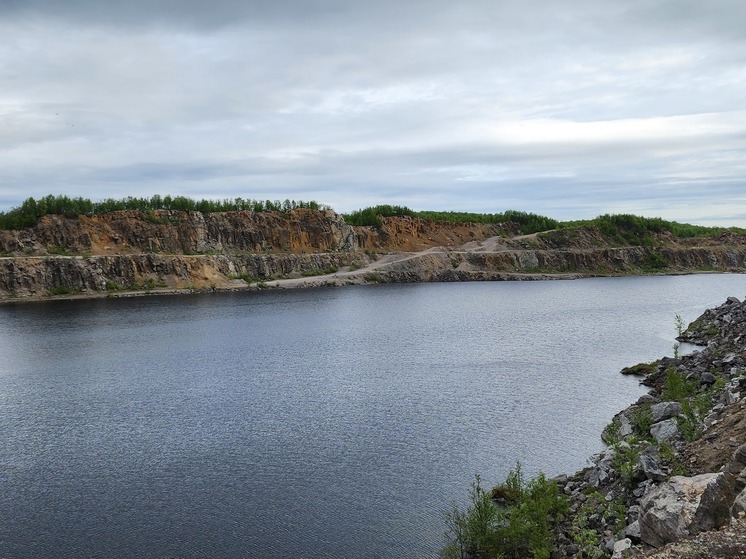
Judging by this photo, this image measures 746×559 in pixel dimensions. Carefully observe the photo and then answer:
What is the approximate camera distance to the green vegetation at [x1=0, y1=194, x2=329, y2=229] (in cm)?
12525

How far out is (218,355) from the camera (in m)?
55.1

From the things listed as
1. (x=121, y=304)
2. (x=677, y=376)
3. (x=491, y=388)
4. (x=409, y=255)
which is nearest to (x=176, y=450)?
(x=491, y=388)

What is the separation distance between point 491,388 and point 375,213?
135 metres

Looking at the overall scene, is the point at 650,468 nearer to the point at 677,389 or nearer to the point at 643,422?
the point at 643,422

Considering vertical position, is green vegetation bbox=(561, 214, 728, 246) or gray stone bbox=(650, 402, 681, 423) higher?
green vegetation bbox=(561, 214, 728, 246)

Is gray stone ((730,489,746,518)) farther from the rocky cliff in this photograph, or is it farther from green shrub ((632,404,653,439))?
the rocky cliff

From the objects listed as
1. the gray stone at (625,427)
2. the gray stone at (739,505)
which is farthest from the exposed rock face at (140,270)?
the gray stone at (739,505)

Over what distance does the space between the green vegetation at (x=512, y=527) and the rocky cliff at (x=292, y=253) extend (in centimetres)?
11052

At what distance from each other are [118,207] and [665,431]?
5329 inches

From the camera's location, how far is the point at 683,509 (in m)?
14.2

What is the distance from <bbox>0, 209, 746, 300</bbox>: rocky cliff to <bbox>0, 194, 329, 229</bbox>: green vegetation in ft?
7.09

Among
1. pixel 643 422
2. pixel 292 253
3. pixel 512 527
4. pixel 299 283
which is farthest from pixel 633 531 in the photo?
pixel 292 253

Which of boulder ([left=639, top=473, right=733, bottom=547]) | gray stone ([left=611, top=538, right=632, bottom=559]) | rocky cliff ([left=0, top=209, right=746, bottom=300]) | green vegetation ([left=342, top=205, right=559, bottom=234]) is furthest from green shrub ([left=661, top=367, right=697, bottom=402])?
green vegetation ([left=342, top=205, right=559, bottom=234])

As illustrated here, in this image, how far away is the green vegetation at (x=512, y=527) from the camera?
720 inches
